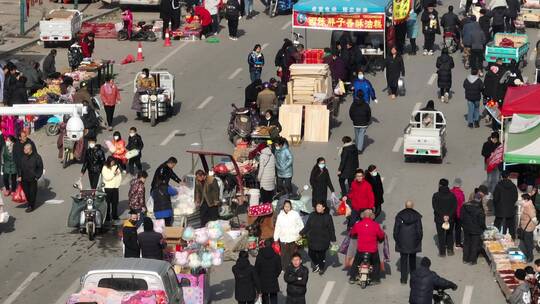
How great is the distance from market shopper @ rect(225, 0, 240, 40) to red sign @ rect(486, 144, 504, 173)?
18004 mm

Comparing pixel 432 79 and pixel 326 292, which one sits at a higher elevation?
pixel 432 79

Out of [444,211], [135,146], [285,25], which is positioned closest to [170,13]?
[285,25]

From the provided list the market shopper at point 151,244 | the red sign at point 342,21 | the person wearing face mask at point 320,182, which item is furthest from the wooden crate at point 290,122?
the market shopper at point 151,244

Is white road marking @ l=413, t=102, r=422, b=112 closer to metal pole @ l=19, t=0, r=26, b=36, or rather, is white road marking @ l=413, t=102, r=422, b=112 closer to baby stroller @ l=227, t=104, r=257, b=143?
baby stroller @ l=227, t=104, r=257, b=143

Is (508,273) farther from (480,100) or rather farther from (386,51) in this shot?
(386,51)

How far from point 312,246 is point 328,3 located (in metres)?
16.8

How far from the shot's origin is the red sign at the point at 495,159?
104ft

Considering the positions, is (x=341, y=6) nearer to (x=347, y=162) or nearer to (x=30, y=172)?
(x=347, y=162)

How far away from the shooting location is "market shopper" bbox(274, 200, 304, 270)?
27.3 metres

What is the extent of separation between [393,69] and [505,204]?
12497mm

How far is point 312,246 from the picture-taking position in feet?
89.5

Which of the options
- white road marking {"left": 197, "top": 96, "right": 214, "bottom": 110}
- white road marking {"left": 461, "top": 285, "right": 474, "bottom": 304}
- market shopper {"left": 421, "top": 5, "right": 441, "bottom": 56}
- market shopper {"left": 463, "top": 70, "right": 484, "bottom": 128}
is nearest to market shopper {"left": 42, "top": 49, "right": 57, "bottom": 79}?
white road marking {"left": 197, "top": 96, "right": 214, "bottom": 110}

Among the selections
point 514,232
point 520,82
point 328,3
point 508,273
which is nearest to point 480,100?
point 520,82

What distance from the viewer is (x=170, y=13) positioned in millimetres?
50062
